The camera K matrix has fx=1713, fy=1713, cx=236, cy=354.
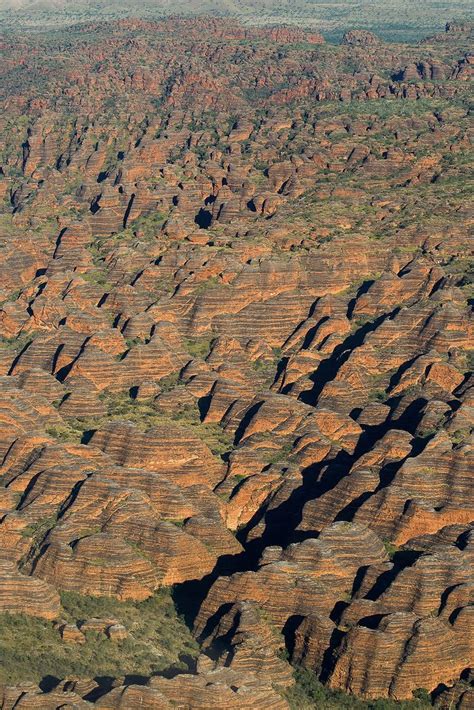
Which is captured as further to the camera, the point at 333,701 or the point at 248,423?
the point at 248,423

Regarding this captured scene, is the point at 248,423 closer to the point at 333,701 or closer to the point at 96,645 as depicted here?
the point at 96,645

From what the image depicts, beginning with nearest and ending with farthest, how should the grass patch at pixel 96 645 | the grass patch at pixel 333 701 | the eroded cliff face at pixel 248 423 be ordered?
1. the grass patch at pixel 333 701
2. the grass patch at pixel 96 645
3. the eroded cliff face at pixel 248 423

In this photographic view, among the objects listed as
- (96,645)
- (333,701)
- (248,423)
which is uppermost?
(96,645)

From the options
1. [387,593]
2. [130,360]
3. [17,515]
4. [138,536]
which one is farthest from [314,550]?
[130,360]

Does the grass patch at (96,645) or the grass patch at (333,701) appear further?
the grass patch at (96,645)

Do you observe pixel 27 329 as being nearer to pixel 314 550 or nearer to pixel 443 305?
pixel 443 305

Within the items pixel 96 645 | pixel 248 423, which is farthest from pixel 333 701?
pixel 248 423

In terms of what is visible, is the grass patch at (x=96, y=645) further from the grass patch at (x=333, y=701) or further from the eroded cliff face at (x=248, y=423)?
the grass patch at (x=333, y=701)

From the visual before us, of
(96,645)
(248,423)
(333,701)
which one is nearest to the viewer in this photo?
(333,701)

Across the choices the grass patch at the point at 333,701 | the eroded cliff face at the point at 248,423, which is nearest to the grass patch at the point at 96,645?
the eroded cliff face at the point at 248,423
